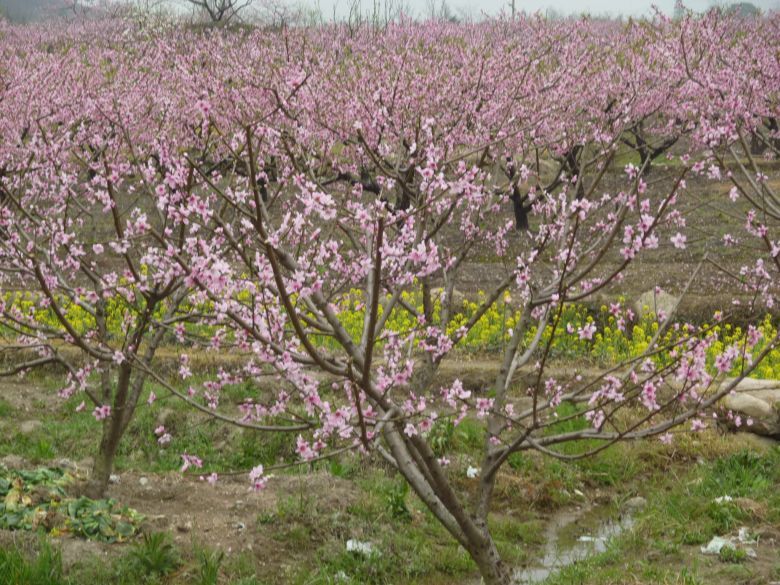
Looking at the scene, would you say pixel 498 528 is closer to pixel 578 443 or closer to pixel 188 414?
pixel 578 443

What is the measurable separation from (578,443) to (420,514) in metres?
2.34

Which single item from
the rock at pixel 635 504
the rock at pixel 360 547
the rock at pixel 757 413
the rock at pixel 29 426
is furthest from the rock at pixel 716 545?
the rock at pixel 29 426

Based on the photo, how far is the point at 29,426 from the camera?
9625 mm

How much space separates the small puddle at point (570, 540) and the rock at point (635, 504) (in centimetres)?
12

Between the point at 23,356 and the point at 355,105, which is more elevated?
the point at 355,105

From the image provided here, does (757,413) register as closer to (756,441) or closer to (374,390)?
(756,441)

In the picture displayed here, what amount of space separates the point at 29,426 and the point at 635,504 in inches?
261

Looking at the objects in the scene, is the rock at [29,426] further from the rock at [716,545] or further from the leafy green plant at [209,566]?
the rock at [716,545]

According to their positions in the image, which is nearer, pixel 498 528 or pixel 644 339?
pixel 498 528

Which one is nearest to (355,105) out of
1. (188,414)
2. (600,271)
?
(600,271)

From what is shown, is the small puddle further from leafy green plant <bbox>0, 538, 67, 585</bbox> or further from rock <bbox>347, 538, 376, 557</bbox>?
leafy green plant <bbox>0, 538, 67, 585</bbox>

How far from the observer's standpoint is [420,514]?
7543 millimetres

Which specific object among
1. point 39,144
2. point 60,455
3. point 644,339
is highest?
point 39,144

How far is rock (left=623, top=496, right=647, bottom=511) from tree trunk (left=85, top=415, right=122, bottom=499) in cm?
483
